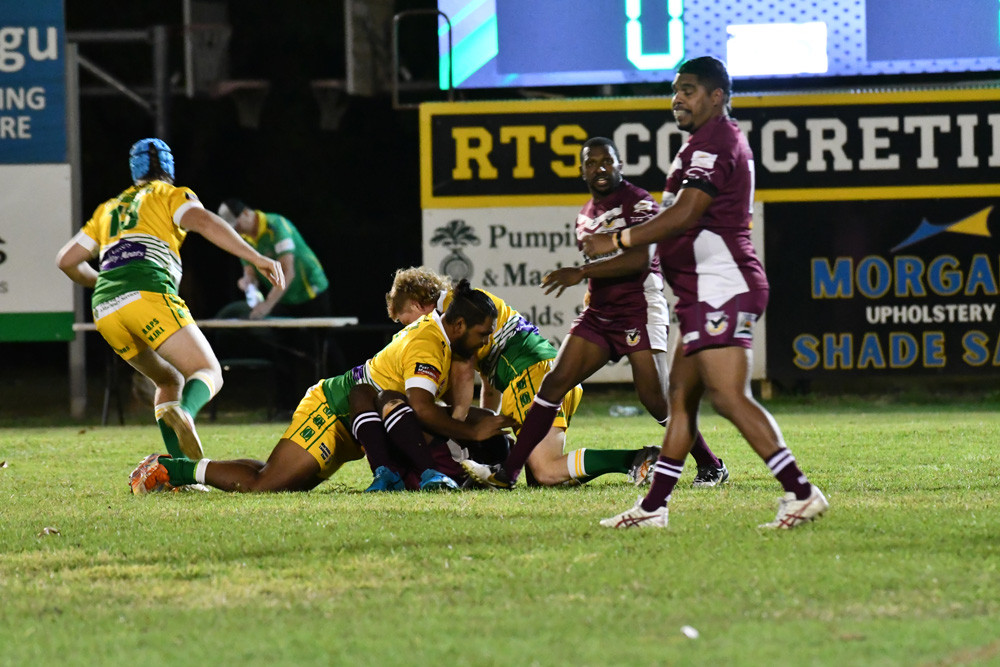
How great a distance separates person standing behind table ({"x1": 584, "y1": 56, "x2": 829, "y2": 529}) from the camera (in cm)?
565

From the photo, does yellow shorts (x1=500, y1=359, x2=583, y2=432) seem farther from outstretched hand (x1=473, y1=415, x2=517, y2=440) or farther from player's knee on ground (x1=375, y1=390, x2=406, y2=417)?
player's knee on ground (x1=375, y1=390, x2=406, y2=417)

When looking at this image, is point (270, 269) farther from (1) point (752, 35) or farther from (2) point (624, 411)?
(1) point (752, 35)

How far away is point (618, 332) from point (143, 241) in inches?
113

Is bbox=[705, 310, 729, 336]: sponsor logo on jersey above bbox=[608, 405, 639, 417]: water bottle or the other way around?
above

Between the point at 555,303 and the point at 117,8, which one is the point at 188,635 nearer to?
the point at 555,303

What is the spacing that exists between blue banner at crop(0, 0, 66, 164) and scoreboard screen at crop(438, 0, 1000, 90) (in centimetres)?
405

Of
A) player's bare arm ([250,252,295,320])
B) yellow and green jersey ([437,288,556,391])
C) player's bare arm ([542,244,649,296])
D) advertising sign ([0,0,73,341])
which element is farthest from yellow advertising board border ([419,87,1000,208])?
player's bare arm ([542,244,649,296])

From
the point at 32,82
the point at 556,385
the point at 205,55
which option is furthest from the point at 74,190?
the point at 556,385

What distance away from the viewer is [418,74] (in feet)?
78.5

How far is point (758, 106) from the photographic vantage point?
47.6 feet

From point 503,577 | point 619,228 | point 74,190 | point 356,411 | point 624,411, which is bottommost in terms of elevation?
point 624,411

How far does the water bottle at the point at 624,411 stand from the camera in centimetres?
1424

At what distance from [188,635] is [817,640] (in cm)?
168

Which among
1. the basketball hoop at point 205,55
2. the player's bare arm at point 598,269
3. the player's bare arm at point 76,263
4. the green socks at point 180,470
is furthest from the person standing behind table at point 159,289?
the basketball hoop at point 205,55
